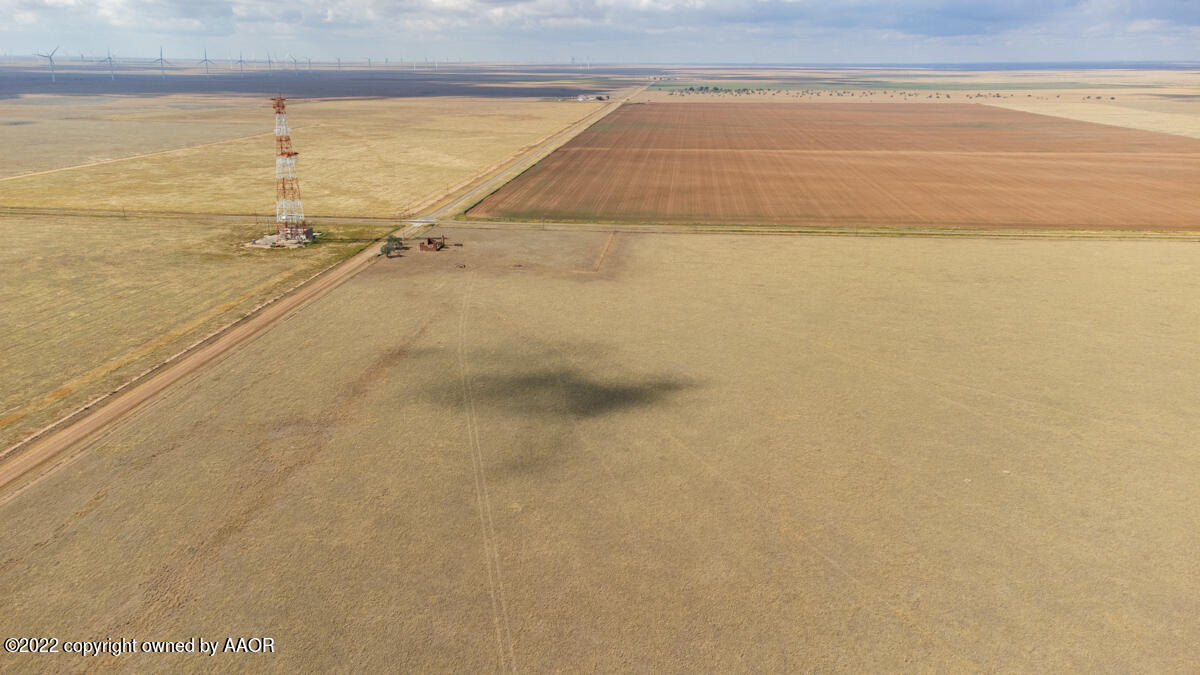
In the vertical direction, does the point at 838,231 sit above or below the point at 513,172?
below

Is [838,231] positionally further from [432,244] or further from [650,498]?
[650,498]

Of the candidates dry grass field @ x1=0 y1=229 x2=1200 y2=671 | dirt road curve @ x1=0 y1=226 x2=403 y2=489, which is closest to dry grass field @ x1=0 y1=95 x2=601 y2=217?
dirt road curve @ x1=0 y1=226 x2=403 y2=489

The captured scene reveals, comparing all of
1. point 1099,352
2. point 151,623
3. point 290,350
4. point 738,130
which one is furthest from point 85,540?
point 738,130

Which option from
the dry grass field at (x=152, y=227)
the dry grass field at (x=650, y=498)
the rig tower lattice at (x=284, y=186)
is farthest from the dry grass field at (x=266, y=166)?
the dry grass field at (x=650, y=498)

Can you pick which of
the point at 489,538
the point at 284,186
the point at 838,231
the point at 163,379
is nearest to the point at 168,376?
the point at 163,379

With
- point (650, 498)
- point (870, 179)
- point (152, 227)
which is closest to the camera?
point (650, 498)

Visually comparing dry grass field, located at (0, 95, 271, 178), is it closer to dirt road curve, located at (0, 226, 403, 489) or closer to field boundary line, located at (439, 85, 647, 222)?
field boundary line, located at (439, 85, 647, 222)
